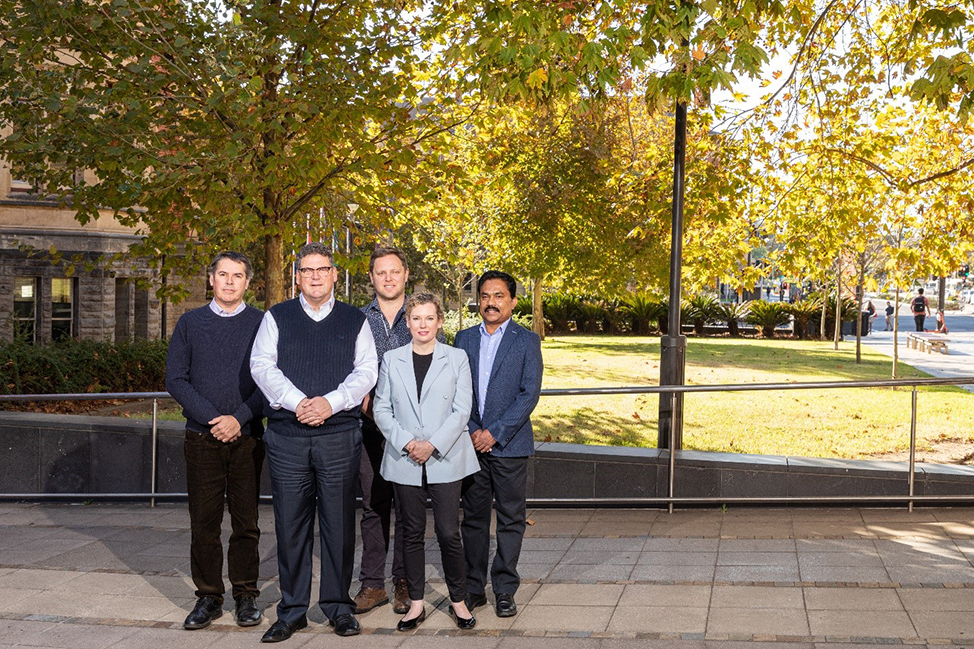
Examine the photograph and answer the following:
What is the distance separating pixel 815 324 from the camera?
38.2 metres

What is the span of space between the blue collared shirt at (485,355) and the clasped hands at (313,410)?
0.97 meters

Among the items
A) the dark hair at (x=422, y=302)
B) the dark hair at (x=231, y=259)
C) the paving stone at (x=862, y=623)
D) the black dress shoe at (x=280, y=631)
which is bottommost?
the black dress shoe at (x=280, y=631)

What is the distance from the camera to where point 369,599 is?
6105mm

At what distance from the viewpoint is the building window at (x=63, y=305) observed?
75.0 ft

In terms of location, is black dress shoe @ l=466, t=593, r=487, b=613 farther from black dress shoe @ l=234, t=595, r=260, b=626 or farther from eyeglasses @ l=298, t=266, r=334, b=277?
eyeglasses @ l=298, t=266, r=334, b=277

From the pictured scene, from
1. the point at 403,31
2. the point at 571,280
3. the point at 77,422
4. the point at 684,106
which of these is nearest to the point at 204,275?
the point at 571,280

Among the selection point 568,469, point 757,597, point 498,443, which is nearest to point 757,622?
point 757,597

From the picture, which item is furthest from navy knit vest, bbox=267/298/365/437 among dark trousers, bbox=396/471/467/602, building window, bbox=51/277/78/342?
building window, bbox=51/277/78/342

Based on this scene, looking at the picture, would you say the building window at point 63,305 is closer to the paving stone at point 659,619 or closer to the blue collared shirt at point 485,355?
the blue collared shirt at point 485,355

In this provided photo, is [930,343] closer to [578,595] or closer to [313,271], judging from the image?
[578,595]

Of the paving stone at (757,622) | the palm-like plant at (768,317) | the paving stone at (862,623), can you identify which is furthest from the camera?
the palm-like plant at (768,317)

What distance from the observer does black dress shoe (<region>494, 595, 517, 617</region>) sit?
592cm

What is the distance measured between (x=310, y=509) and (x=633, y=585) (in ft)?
6.68

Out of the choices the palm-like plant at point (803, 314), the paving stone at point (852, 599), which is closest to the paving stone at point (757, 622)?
the paving stone at point (852, 599)
